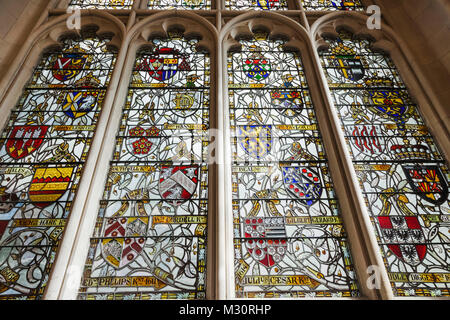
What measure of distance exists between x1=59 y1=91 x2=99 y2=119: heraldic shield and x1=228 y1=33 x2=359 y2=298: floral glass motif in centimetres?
176

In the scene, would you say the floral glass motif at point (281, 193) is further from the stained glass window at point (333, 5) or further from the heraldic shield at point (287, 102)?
the stained glass window at point (333, 5)

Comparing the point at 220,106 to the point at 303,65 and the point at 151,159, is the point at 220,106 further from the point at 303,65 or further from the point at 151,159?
the point at 303,65

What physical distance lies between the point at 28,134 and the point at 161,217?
199 cm

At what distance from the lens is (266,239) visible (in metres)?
3.19

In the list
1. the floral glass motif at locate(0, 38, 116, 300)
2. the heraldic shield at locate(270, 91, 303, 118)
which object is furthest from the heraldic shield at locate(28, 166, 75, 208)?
the heraldic shield at locate(270, 91, 303, 118)

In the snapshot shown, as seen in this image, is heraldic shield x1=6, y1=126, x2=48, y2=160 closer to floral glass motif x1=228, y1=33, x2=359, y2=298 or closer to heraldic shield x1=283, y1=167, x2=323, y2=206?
floral glass motif x1=228, y1=33, x2=359, y2=298

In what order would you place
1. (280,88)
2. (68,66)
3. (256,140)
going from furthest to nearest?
1. (68,66)
2. (280,88)
3. (256,140)

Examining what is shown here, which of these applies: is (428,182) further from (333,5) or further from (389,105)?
(333,5)

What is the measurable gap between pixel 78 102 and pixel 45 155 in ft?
2.76

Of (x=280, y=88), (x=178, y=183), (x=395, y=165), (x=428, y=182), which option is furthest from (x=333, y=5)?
(x=178, y=183)

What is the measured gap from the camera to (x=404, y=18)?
4957mm

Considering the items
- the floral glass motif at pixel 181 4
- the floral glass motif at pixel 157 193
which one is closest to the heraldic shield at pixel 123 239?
the floral glass motif at pixel 157 193

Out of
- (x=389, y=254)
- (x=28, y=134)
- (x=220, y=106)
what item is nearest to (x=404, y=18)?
(x=220, y=106)

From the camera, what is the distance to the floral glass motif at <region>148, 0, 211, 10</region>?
17.8ft
